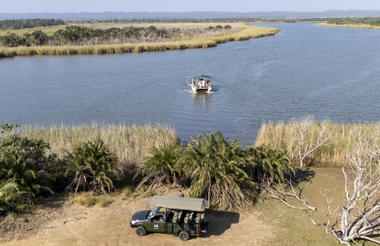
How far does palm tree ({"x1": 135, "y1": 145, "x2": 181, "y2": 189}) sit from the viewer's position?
16312 millimetres

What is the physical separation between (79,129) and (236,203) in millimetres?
12037

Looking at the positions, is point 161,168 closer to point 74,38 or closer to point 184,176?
point 184,176

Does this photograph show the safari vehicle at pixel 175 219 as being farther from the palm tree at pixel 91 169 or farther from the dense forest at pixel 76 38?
the dense forest at pixel 76 38

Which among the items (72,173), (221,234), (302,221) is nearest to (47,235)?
(72,173)

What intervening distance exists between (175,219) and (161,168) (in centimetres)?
374

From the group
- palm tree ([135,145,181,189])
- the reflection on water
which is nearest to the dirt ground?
palm tree ([135,145,181,189])

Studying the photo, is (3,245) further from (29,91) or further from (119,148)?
(29,91)

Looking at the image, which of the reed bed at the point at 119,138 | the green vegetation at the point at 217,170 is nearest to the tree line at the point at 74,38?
the reed bed at the point at 119,138

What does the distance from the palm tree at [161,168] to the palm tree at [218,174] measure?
73 cm

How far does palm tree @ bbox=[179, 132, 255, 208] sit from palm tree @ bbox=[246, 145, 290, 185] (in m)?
0.62

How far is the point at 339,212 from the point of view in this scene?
14398mm

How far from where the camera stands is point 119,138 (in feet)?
69.5

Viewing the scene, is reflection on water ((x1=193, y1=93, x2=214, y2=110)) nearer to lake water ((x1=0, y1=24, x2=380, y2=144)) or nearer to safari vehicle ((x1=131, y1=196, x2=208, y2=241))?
lake water ((x1=0, y1=24, x2=380, y2=144))

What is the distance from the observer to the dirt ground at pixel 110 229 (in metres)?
12.6
